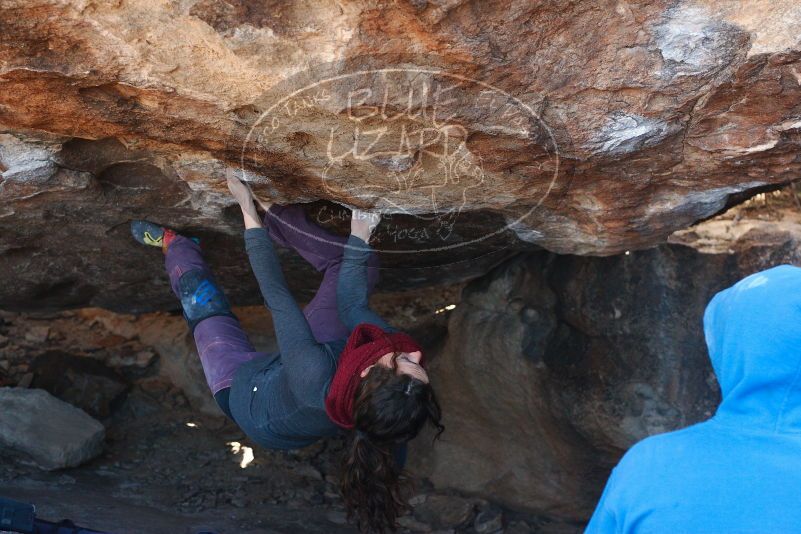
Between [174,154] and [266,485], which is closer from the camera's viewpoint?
[174,154]

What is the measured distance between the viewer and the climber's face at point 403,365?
6.26 ft

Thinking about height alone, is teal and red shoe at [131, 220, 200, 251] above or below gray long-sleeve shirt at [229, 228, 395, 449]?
above

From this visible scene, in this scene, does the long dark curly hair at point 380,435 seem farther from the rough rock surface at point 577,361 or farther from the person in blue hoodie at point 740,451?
the rough rock surface at point 577,361

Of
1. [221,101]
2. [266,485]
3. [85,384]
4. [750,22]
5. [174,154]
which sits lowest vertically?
[266,485]

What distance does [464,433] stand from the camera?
10.9ft

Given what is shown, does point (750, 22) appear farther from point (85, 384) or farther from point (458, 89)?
point (85, 384)

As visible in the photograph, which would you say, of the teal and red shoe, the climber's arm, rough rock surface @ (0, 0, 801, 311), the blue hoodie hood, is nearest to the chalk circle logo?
rough rock surface @ (0, 0, 801, 311)

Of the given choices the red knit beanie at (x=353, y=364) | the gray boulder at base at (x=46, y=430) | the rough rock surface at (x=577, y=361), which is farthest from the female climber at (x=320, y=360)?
the gray boulder at base at (x=46, y=430)

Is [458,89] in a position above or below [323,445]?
above

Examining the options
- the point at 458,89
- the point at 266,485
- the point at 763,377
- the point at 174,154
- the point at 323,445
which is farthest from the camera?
the point at 323,445

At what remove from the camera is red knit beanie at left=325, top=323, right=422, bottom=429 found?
189 cm

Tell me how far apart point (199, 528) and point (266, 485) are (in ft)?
1.62

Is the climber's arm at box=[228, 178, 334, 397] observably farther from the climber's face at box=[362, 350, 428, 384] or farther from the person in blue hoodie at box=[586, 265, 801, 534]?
the person in blue hoodie at box=[586, 265, 801, 534]

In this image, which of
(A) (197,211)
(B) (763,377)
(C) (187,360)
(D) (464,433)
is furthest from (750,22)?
Answer: (C) (187,360)
